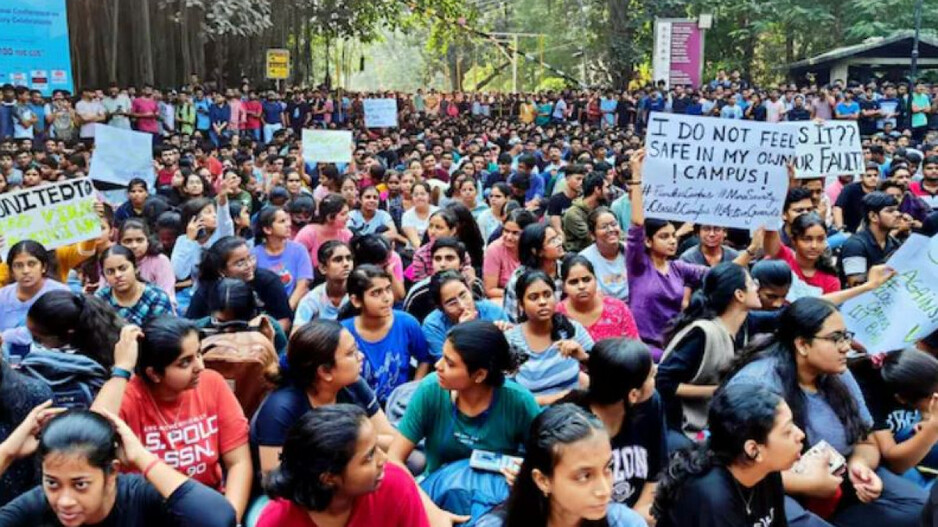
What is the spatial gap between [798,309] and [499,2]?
1774 inches

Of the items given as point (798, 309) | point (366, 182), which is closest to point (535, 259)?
point (798, 309)

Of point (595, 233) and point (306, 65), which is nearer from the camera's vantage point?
point (595, 233)

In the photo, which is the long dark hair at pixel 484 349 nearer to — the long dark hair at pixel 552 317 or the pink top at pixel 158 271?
the long dark hair at pixel 552 317

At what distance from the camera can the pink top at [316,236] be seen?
7.55 metres

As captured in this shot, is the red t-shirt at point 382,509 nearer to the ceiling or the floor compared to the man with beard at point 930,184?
nearer to the floor

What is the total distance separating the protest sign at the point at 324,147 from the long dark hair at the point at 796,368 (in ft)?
28.4

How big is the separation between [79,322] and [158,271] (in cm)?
251

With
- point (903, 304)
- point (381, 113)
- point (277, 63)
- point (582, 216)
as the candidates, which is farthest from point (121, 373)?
point (277, 63)

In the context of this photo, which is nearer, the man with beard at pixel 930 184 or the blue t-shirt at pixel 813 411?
the blue t-shirt at pixel 813 411

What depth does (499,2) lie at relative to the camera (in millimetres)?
47094

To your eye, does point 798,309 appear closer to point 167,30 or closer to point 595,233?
point 595,233

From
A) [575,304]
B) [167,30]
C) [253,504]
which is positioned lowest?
[253,504]

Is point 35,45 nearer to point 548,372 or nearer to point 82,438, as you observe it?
point 548,372

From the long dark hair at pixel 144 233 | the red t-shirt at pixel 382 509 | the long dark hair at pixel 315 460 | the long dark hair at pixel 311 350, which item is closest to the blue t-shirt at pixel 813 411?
the red t-shirt at pixel 382 509
